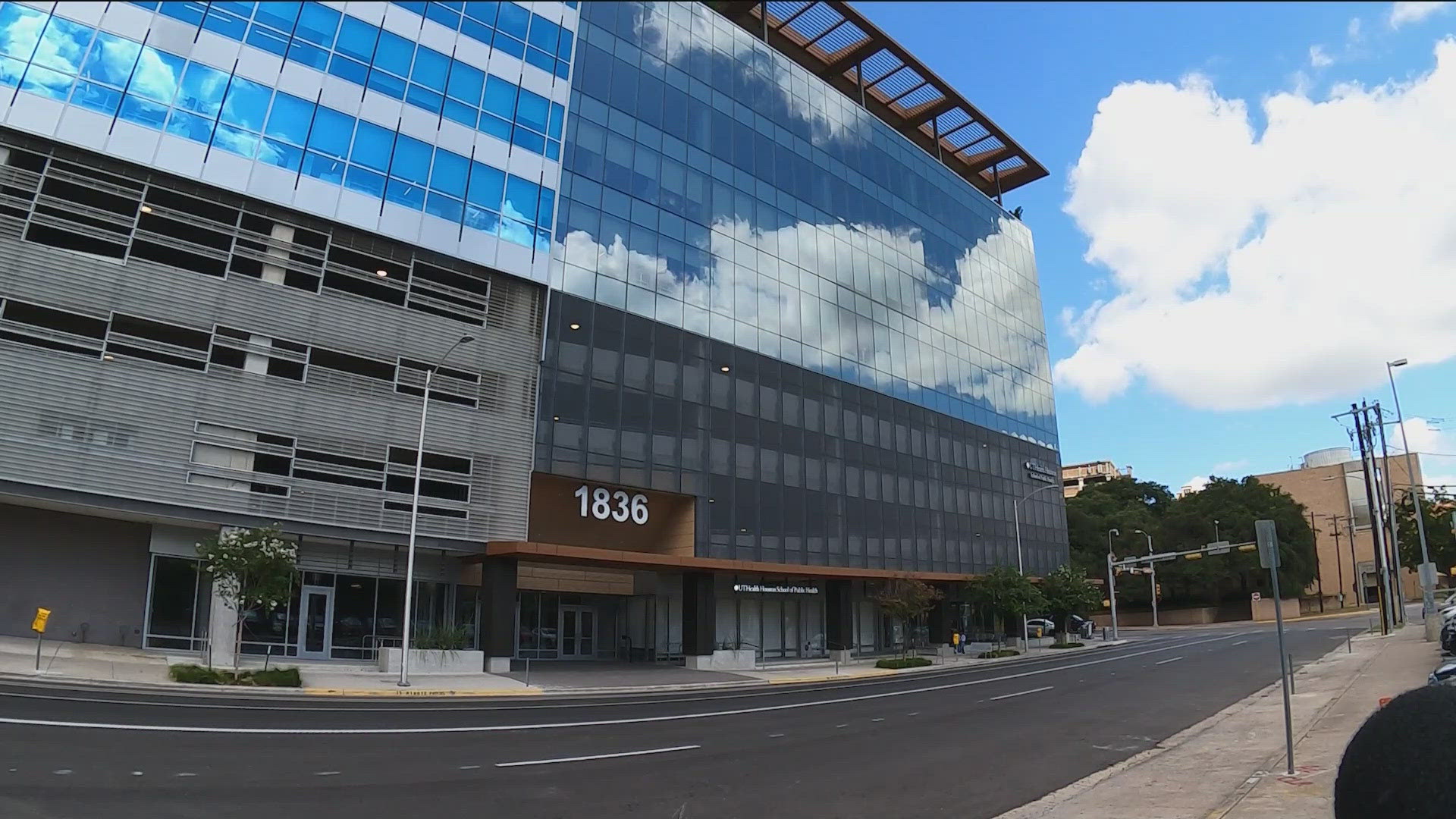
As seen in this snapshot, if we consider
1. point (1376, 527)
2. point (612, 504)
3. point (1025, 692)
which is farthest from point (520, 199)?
point (1376, 527)

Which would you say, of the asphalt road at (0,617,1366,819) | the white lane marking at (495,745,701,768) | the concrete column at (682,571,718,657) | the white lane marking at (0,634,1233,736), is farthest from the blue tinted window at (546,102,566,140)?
Answer: the white lane marking at (495,745,701,768)

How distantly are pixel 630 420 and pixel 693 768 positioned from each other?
24104 millimetres

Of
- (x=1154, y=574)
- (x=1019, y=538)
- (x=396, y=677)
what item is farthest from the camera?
(x=1154, y=574)

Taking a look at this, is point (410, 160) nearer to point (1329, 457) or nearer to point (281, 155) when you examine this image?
point (281, 155)

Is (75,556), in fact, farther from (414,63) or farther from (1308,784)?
(1308,784)

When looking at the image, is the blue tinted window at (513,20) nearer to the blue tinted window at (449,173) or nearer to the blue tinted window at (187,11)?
the blue tinted window at (449,173)

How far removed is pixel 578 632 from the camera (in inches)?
1561

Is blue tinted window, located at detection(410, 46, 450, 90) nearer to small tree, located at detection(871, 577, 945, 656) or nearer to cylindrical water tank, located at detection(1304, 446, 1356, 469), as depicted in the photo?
small tree, located at detection(871, 577, 945, 656)

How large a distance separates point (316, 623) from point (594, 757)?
21241mm

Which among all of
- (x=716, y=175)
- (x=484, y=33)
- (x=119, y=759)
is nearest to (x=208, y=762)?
(x=119, y=759)

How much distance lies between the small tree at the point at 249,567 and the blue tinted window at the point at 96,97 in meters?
14.1

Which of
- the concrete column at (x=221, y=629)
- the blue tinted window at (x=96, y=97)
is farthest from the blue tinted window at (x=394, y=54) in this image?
the concrete column at (x=221, y=629)

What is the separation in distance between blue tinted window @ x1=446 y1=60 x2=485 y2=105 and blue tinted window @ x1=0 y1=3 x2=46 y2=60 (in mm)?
12803

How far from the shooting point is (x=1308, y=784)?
10.6 meters
